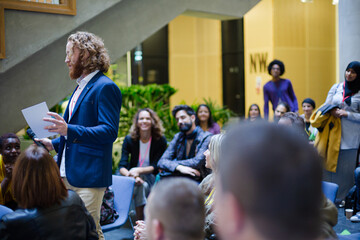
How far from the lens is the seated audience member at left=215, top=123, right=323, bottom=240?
0.61 meters

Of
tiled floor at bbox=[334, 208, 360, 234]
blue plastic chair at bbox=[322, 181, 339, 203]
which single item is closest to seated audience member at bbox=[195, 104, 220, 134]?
tiled floor at bbox=[334, 208, 360, 234]

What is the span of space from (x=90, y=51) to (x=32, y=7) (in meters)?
1.58

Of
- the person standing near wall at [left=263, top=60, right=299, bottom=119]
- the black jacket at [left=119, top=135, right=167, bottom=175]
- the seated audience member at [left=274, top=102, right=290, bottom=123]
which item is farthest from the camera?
the person standing near wall at [left=263, top=60, right=299, bottom=119]

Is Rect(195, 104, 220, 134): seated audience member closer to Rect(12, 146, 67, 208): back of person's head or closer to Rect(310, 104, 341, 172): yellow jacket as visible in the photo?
Rect(310, 104, 341, 172): yellow jacket

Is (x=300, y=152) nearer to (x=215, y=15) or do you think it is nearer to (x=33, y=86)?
(x=33, y=86)

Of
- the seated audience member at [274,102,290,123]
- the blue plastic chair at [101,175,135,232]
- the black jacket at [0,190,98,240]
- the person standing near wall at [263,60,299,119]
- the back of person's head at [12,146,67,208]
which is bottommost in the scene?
the blue plastic chair at [101,175,135,232]

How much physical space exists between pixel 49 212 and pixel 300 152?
60.6 inches

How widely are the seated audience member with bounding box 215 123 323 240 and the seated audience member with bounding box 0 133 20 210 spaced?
2.89m

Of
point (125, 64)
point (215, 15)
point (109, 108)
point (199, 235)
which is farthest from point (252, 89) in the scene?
point (199, 235)

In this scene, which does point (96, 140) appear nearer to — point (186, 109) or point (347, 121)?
point (186, 109)

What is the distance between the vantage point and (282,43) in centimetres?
984

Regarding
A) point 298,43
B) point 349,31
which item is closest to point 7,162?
point 349,31

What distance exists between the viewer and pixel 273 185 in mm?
606

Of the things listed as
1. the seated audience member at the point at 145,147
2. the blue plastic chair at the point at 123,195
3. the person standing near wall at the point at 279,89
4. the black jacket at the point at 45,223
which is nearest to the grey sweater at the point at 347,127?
the person standing near wall at the point at 279,89
